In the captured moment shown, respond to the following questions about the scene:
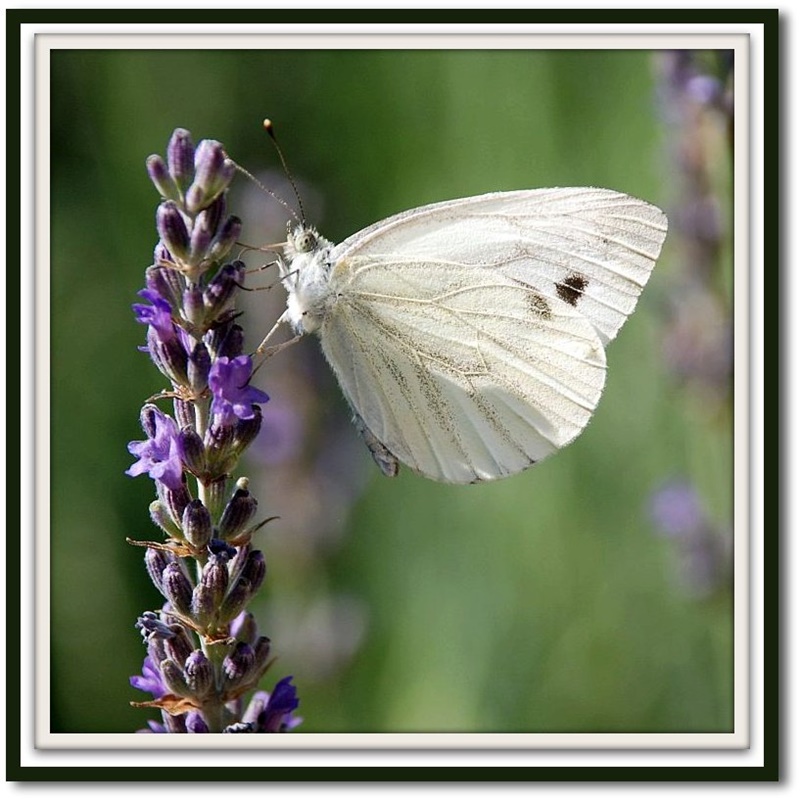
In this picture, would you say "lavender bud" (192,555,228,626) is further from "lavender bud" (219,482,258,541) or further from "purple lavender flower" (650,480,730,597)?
"purple lavender flower" (650,480,730,597)

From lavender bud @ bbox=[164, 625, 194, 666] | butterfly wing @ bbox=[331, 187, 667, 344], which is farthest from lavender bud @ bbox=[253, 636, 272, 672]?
butterfly wing @ bbox=[331, 187, 667, 344]

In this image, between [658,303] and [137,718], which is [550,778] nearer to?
[137,718]

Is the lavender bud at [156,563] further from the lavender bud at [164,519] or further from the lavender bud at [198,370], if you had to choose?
the lavender bud at [198,370]

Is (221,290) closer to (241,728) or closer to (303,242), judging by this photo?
(303,242)

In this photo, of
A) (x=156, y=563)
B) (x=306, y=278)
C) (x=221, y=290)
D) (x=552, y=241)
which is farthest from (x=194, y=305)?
(x=552, y=241)

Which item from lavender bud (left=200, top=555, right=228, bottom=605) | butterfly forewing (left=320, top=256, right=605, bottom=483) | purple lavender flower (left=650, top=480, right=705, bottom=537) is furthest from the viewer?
purple lavender flower (left=650, top=480, right=705, bottom=537)

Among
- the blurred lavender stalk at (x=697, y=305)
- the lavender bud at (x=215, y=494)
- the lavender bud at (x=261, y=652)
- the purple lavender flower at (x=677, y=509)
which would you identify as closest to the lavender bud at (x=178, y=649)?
the lavender bud at (x=261, y=652)

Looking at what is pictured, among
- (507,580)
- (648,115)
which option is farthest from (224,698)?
(648,115)
